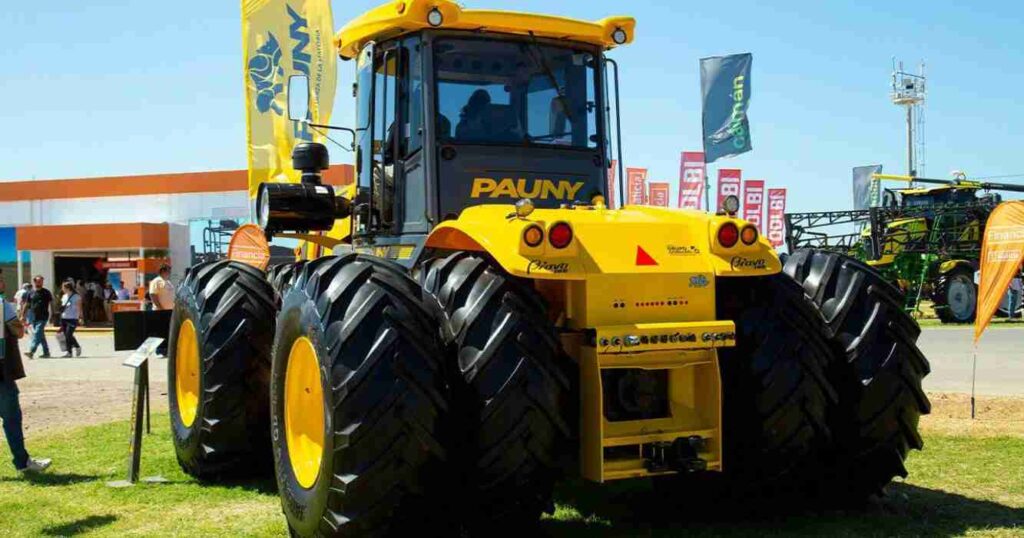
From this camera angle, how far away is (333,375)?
485 centimetres

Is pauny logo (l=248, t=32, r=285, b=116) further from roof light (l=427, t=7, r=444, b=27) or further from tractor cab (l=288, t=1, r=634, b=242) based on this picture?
roof light (l=427, t=7, r=444, b=27)

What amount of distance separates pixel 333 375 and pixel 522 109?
2.48m

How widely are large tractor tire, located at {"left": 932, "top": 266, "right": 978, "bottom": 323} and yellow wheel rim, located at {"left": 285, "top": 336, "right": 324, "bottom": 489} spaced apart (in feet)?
75.2

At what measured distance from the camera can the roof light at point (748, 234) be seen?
545 cm

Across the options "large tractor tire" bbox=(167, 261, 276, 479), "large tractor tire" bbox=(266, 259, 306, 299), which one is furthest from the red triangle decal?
"large tractor tire" bbox=(167, 261, 276, 479)

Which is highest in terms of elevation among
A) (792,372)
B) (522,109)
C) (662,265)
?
(522,109)

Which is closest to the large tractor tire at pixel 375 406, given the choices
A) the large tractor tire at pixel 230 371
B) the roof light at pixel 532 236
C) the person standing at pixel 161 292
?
the roof light at pixel 532 236

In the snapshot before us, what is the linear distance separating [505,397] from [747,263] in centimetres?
158

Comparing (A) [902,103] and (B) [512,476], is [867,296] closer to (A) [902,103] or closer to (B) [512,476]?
(B) [512,476]

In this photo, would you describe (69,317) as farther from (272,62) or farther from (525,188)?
(525,188)

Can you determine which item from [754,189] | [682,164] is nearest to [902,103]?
[754,189]

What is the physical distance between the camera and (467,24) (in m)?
6.34

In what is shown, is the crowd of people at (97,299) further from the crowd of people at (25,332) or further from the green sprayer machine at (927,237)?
the green sprayer machine at (927,237)

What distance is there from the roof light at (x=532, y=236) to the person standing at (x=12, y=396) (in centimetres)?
570
